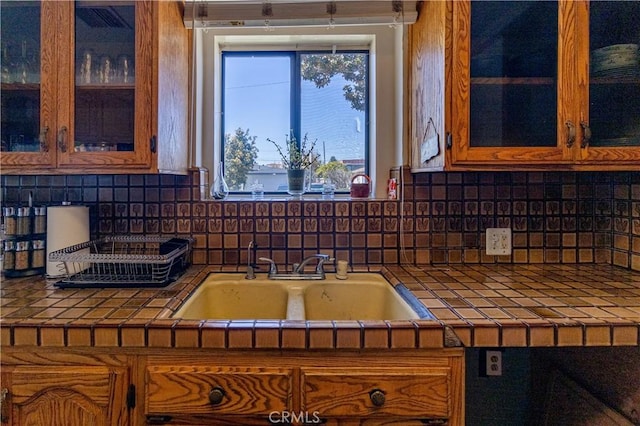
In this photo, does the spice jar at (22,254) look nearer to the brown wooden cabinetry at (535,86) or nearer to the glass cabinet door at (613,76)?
the brown wooden cabinetry at (535,86)

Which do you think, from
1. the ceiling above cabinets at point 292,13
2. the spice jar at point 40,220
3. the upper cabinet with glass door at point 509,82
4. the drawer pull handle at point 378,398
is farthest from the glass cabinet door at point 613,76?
the spice jar at point 40,220

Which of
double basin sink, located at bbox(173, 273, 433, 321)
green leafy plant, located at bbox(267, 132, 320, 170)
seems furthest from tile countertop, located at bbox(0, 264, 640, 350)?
green leafy plant, located at bbox(267, 132, 320, 170)

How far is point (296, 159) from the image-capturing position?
170cm

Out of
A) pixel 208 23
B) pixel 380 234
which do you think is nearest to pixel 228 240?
pixel 380 234

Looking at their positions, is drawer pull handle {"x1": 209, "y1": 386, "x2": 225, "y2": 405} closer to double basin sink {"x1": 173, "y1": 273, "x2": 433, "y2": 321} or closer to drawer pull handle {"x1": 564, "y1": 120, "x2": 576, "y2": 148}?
double basin sink {"x1": 173, "y1": 273, "x2": 433, "y2": 321}

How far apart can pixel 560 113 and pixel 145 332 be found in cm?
141

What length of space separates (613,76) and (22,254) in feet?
7.16

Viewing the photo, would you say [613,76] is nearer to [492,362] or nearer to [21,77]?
[492,362]

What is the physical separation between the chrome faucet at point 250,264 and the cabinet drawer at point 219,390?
1.78ft

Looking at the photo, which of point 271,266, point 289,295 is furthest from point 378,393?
point 271,266

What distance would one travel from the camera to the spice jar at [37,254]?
133 cm

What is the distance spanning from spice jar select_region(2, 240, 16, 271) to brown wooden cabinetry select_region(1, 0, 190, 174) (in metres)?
0.27

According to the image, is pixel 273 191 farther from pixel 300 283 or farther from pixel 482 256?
pixel 482 256

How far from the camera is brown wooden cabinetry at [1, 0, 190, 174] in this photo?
1217mm
